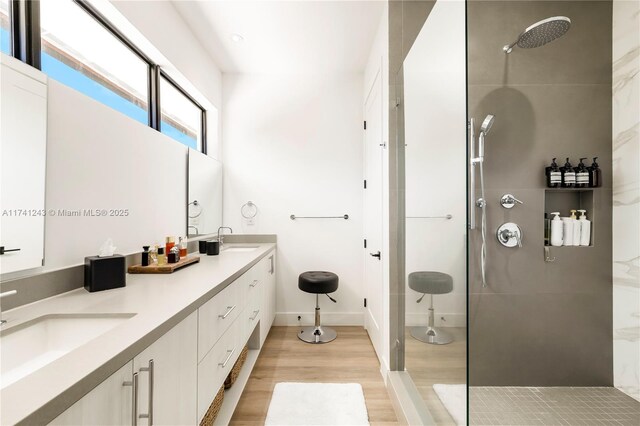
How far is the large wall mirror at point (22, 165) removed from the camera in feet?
3.20

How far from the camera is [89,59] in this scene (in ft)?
4.95

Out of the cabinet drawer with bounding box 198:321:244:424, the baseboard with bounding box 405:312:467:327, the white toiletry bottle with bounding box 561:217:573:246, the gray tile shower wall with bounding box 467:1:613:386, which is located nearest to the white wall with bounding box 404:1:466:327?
the baseboard with bounding box 405:312:467:327

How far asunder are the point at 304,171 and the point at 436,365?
89.8 inches

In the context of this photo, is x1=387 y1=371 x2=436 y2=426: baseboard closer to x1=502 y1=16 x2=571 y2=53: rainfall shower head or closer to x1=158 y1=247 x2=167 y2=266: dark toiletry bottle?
x1=158 y1=247 x2=167 y2=266: dark toiletry bottle

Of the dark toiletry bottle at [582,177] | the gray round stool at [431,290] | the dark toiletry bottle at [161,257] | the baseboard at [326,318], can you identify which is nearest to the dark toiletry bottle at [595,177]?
the dark toiletry bottle at [582,177]

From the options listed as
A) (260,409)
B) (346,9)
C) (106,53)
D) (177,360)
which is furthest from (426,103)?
(260,409)

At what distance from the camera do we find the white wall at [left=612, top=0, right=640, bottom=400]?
5.77 ft

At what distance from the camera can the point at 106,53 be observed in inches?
64.6

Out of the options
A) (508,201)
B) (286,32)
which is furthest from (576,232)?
(286,32)

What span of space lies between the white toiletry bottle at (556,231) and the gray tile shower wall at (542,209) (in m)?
0.06

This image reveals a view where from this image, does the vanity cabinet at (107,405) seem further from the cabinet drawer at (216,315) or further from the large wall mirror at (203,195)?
the large wall mirror at (203,195)

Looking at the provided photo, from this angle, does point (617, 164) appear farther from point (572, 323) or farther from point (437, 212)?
point (437, 212)

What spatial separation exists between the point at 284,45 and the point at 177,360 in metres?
2.60

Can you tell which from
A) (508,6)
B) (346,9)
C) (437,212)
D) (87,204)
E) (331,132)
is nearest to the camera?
(437,212)
